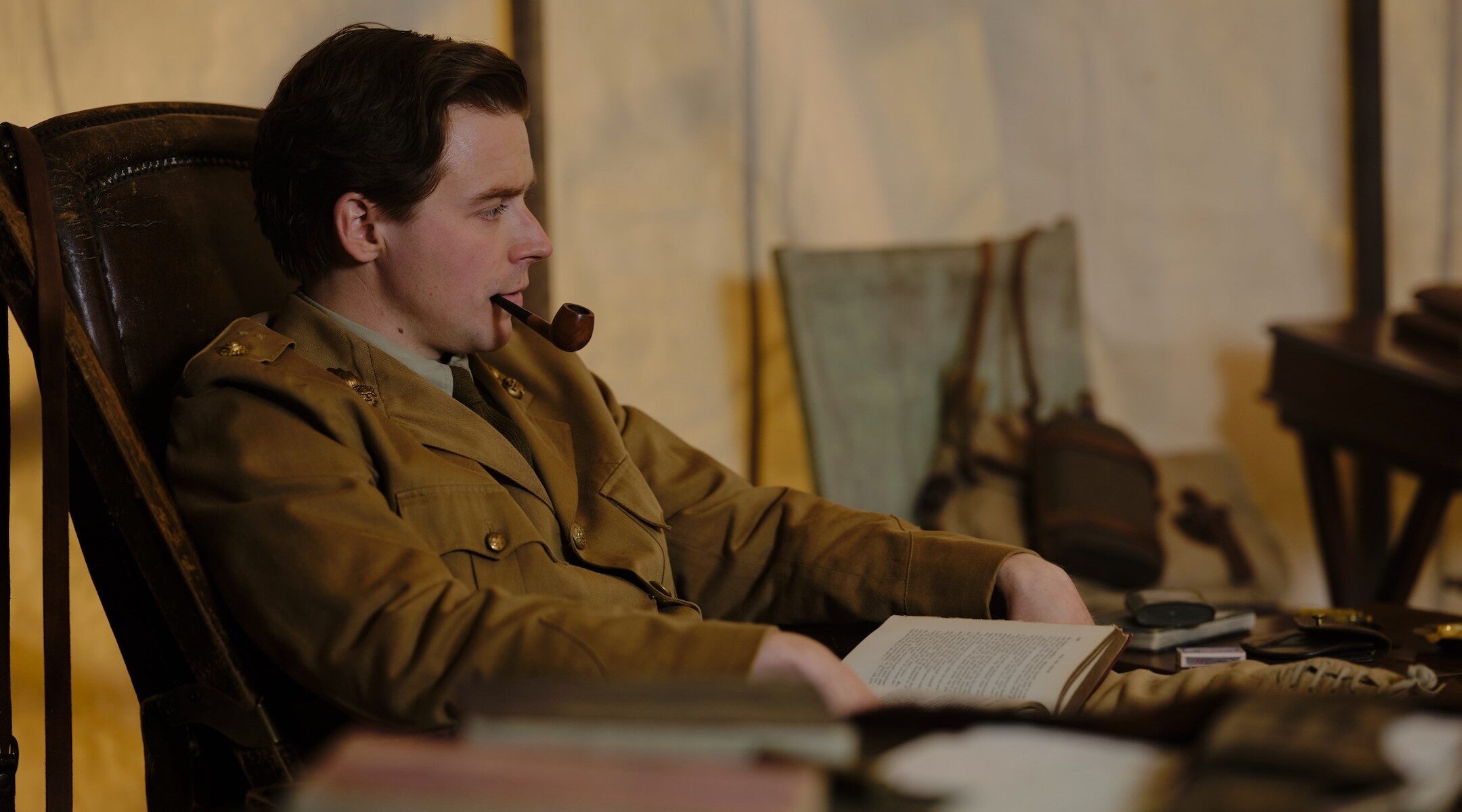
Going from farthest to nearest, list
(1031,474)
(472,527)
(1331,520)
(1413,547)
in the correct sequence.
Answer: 1. (1331,520)
2. (1413,547)
3. (1031,474)
4. (472,527)

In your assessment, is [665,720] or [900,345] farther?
[900,345]

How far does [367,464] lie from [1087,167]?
2.22m

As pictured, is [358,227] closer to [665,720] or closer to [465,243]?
[465,243]

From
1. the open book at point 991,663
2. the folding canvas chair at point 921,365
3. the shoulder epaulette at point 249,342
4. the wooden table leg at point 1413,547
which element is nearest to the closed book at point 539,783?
the open book at point 991,663

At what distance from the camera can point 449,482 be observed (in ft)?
4.36

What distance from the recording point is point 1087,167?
10.1 ft

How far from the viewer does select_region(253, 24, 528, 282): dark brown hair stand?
1406mm

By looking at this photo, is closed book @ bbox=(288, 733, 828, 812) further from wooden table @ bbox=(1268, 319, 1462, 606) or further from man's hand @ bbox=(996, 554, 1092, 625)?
wooden table @ bbox=(1268, 319, 1462, 606)

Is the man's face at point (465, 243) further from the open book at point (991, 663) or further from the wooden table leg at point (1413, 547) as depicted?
the wooden table leg at point (1413, 547)

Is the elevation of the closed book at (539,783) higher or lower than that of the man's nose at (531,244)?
lower

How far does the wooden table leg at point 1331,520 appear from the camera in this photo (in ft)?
9.57

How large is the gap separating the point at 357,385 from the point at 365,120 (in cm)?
27

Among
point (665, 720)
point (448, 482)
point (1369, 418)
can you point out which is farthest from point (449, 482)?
point (1369, 418)

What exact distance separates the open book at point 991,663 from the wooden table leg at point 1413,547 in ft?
5.73
